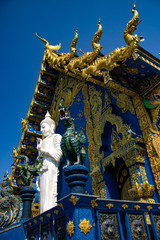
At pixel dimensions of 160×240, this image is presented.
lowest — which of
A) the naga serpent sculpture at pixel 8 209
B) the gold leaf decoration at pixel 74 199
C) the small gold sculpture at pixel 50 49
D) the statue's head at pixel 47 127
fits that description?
the gold leaf decoration at pixel 74 199

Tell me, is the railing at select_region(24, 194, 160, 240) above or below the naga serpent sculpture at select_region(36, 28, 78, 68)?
below

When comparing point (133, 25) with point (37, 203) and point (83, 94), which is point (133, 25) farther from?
point (37, 203)

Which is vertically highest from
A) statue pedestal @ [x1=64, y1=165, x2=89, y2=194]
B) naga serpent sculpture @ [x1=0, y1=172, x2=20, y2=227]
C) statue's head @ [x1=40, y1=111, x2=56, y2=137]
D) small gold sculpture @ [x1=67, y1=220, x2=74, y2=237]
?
statue's head @ [x1=40, y1=111, x2=56, y2=137]

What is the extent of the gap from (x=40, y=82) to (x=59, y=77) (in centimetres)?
71

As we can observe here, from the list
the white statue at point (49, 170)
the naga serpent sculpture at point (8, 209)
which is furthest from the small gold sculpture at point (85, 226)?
the white statue at point (49, 170)

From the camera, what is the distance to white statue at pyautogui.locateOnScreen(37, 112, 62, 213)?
496 cm

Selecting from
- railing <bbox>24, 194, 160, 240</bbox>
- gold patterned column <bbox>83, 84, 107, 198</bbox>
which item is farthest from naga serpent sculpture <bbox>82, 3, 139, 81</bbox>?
railing <bbox>24, 194, 160, 240</bbox>

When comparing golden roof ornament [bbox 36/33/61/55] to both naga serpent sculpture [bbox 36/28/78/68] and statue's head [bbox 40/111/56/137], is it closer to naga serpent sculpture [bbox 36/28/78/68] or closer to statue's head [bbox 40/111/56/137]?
naga serpent sculpture [bbox 36/28/78/68]

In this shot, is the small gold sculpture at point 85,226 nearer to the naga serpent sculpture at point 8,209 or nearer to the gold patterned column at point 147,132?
the gold patterned column at point 147,132

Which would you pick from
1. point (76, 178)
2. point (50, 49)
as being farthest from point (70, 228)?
point (50, 49)

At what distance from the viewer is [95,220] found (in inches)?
82.7

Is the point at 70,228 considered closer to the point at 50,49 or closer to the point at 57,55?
the point at 57,55

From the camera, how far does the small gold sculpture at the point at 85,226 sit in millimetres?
1929

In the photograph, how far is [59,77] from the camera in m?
8.00
